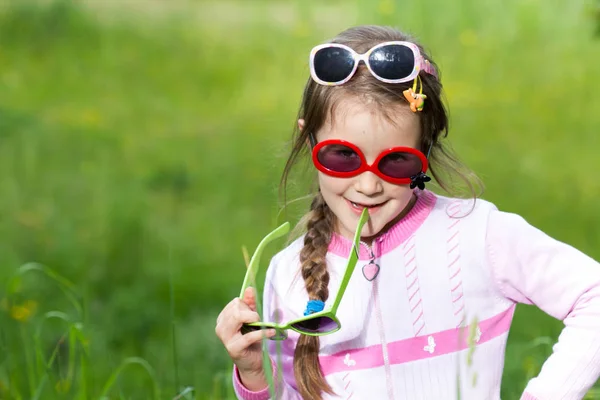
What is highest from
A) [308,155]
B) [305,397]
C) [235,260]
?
[308,155]

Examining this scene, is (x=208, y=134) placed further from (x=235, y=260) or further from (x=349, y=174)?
(x=349, y=174)

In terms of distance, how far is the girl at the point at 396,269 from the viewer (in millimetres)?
2156

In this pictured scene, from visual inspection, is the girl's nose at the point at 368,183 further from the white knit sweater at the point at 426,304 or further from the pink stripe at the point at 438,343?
the pink stripe at the point at 438,343

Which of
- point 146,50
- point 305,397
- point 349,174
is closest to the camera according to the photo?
point 349,174

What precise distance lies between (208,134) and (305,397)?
4.58m

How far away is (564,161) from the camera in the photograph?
5.90 meters

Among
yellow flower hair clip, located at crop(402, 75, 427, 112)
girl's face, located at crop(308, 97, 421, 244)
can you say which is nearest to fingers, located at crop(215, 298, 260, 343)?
girl's face, located at crop(308, 97, 421, 244)

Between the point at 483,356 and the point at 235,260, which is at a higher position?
the point at 483,356

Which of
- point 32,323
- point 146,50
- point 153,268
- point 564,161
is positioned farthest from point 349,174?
point 146,50

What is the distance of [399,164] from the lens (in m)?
2.19

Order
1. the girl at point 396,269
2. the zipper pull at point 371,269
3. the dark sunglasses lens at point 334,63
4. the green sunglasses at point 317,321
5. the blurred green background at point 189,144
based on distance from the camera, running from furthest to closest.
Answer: the blurred green background at point 189,144 → the zipper pull at point 371,269 → the dark sunglasses lens at point 334,63 → the girl at point 396,269 → the green sunglasses at point 317,321

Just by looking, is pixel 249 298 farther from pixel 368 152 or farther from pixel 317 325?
pixel 368 152

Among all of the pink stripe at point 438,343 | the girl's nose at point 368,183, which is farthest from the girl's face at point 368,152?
the pink stripe at point 438,343

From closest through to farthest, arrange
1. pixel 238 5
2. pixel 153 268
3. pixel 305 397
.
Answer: pixel 305 397, pixel 153 268, pixel 238 5
